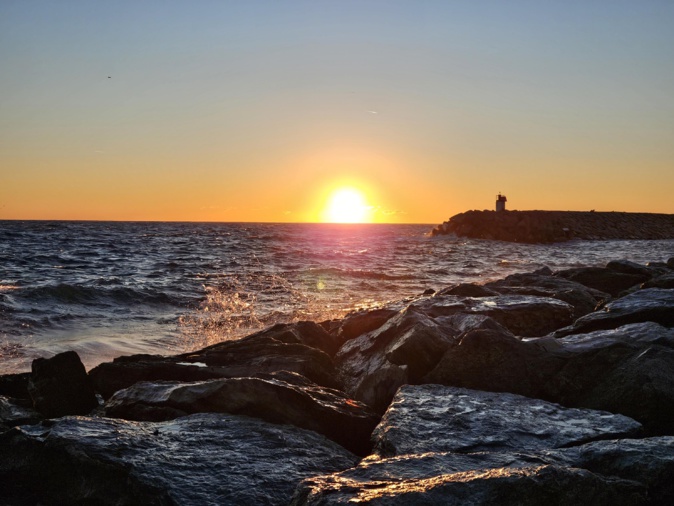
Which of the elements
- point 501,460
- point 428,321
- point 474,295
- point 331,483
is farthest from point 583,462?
point 474,295

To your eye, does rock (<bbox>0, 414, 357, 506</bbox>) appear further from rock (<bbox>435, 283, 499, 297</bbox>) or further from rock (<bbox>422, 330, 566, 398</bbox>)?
rock (<bbox>435, 283, 499, 297</bbox>)

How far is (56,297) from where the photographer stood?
15.2 meters

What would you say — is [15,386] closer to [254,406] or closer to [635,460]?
[254,406]

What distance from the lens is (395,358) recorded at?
536 cm

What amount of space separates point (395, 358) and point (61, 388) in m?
3.04

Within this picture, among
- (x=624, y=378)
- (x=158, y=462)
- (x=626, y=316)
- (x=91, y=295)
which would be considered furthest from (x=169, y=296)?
(x=624, y=378)

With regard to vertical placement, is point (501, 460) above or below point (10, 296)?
above

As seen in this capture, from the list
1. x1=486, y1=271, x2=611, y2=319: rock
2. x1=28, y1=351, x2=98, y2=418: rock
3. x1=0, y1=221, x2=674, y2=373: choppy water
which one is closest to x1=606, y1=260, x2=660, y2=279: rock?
x1=486, y1=271, x2=611, y2=319: rock

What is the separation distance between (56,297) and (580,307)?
13002 millimetres

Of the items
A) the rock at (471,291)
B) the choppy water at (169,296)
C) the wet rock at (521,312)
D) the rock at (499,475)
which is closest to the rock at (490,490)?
the rock at (499,475)

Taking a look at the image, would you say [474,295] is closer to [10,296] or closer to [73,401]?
[73,401]

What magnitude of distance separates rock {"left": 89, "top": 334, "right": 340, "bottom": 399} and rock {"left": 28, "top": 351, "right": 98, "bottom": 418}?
32cm

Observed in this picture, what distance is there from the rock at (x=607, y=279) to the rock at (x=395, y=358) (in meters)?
6.11

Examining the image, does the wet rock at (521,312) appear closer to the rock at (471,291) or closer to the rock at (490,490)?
the rock at (471,291)
